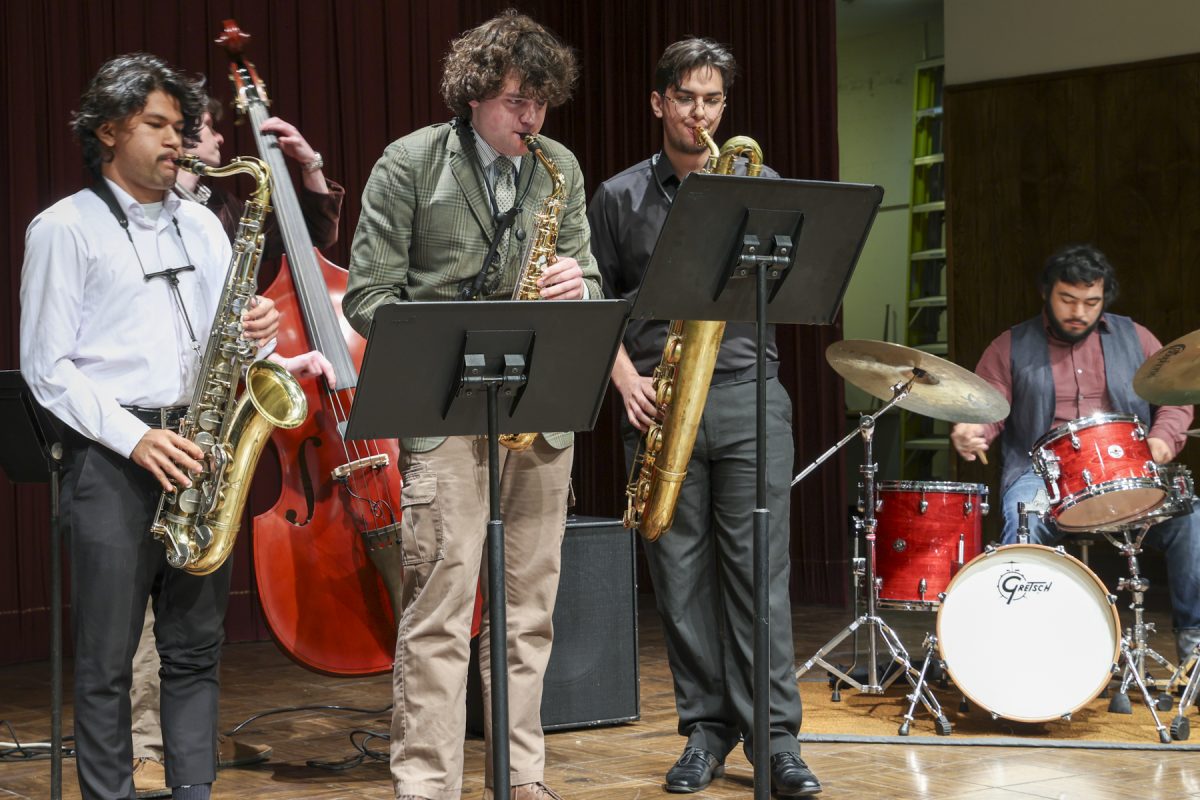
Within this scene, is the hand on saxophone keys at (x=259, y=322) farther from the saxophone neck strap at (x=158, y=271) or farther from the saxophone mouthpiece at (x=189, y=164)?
the saxophone mouthpiece at (x=189, y=164)

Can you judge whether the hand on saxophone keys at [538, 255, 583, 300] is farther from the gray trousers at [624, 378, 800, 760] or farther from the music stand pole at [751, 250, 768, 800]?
the gray trousers at [624, 378, 800, 760]

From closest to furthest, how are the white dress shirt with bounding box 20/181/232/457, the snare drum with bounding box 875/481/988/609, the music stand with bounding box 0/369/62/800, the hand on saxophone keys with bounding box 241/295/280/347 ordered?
the white dress shirt with bounding box 20/181/232/457 → the hand on saxophone keys with bounding box 241/295/280/347 → the music stand with bounding box 0/369/62/800 → the snare drum with bounding box 875/481/988/609

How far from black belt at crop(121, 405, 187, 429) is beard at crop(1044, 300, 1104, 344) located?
3119 mm

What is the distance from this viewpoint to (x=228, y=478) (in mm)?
3086

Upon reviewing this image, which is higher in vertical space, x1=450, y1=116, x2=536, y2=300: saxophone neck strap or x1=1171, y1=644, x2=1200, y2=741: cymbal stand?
x1=450, y1=116, x2=536, y2=300: saxophone neck strap

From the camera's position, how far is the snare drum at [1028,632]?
4270 mm

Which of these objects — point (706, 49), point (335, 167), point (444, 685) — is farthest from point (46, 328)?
point (335, 167)

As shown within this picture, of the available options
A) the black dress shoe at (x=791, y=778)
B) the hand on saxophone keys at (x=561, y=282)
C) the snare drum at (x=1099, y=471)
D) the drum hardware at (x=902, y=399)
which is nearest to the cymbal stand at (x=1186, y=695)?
the snare drum at (x=1099, y=471)

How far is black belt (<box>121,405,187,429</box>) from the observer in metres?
2.94

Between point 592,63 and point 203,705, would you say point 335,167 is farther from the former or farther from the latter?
point 203,705

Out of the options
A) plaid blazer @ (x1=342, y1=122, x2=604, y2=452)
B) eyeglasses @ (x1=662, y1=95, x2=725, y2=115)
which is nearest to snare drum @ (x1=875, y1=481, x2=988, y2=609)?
eyeglasses @ (x1=662, y1=95, x2=725, y2=115)

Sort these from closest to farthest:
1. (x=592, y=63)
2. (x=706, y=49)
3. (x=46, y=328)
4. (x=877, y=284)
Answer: (x=46, y=328) < (x=706, y=49) < (x=592, y=63) < (x=877, y=284)

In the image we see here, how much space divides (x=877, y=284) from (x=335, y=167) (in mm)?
4719

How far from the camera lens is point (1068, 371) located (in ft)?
16.4
